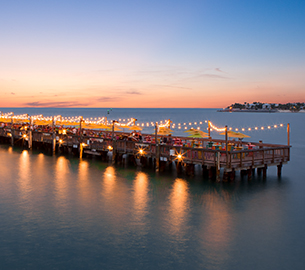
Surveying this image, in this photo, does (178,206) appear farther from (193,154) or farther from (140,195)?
(193,154)

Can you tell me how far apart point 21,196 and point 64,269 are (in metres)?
11.0

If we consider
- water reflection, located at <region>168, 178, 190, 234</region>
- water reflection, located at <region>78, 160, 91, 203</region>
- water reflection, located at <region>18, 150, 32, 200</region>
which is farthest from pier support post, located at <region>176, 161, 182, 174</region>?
water reflection, located at <region>18, 150, 32, 200</region>

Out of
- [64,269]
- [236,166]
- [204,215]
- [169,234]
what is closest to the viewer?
[64,269]

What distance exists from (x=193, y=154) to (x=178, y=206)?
20.4ft

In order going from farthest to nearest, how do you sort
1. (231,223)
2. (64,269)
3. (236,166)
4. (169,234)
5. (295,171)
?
1. (295,171)
2. (236,166)
3. (231,223)
4. (169,234)
5. (64,269)

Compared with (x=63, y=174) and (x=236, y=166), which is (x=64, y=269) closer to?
(x=236, y=166)

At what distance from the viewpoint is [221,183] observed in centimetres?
2369

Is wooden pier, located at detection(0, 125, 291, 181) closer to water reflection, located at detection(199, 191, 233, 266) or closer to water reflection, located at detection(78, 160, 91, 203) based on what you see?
water reflection, located at detection(78, 160, 91, 203)

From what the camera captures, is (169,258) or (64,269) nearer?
(64,269)

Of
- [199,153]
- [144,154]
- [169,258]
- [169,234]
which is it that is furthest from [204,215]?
[144,154]

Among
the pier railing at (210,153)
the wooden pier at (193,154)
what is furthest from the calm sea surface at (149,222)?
the pier railing at (210,153)

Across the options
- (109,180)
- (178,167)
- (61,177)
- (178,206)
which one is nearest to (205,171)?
(178,167)

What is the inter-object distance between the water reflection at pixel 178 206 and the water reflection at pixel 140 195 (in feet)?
5.25

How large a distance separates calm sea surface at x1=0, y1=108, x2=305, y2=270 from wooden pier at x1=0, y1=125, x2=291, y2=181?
1.34m
